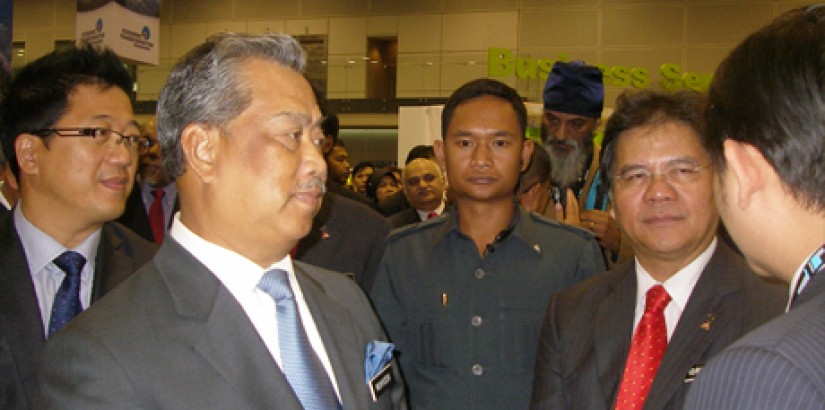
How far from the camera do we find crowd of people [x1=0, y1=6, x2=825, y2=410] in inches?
40.9

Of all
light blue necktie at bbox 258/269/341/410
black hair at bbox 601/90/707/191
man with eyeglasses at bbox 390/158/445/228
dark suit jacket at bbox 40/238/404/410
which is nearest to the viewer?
dark suit jacket at bbox 40/238/404/410

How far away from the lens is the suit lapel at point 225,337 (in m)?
1.26

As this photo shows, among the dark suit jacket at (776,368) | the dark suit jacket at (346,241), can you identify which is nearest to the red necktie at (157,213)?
the dark suit jacket at (346,241)

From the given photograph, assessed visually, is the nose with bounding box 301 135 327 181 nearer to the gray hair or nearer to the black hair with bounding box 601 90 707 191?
the gray hair

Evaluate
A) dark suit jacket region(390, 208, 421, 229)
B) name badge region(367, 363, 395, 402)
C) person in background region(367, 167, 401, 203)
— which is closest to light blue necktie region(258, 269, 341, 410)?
name badge region(367, 363, 395, 402)

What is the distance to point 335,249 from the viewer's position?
2715 mm

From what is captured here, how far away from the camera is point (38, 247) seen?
2080 millimetres

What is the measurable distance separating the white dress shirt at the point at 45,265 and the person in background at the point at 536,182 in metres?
1.79

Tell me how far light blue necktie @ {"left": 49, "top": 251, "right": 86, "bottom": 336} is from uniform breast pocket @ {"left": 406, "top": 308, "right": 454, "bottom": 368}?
3.35 ft

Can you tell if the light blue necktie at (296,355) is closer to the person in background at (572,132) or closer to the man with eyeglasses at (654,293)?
the man with eyeglasses at (654,293)

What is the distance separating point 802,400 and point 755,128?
42 cm

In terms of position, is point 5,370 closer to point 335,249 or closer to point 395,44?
point 335,249

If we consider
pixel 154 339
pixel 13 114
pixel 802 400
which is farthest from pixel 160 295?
pixel 13 114

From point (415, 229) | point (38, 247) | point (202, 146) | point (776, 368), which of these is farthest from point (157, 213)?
point (776, 368)
